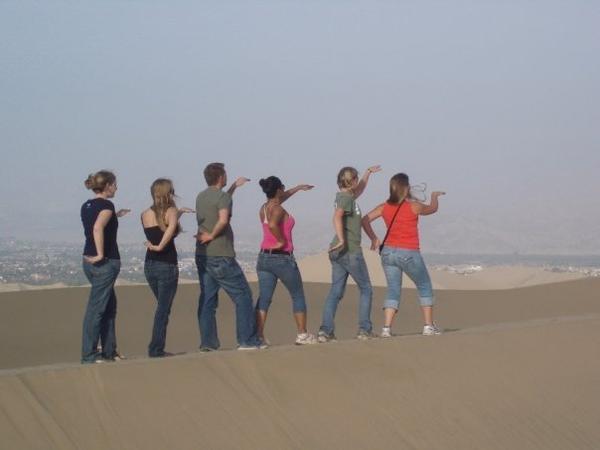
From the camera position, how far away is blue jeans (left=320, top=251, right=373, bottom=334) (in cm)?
1105

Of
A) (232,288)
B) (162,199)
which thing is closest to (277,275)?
(232,288)

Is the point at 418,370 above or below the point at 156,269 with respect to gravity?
below

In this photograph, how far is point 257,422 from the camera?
830 cm

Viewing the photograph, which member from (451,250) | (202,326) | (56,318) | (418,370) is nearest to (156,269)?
(202,326)

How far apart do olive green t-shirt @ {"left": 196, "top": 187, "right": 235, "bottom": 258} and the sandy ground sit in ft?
3.79

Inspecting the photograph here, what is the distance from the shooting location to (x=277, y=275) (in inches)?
424

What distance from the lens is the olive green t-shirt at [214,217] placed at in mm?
10148

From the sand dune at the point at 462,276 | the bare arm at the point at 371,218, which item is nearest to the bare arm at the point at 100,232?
the bare arm at the point at 371,218

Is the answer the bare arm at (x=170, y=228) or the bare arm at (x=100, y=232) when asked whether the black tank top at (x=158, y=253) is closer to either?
the bare arm at (x=170, y=228)

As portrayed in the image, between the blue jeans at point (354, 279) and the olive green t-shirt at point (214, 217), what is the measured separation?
132 centimetres

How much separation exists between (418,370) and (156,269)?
2588 millimetres

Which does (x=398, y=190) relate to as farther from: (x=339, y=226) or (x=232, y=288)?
(x=232, y=288)

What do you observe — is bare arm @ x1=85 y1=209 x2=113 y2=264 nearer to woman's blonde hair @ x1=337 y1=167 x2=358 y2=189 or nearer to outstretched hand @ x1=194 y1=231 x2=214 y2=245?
outstretched hand @ x1=194 y1=231 x2=214 y2=245

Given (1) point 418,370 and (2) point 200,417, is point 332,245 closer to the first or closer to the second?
(1) point 418,370
